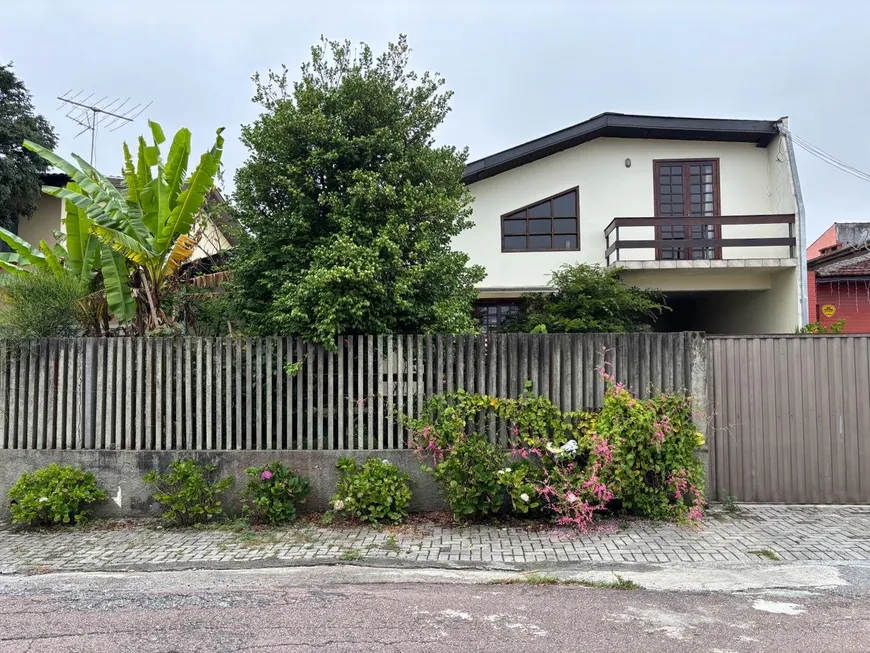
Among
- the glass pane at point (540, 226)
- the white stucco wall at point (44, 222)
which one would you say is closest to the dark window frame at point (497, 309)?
the glass pane at point (540, 226)

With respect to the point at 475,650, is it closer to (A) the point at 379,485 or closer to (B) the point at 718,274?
(A) the point at 379,485

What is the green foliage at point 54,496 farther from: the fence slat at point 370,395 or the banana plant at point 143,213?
the fence slat at point 370,395

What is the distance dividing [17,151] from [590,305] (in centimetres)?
1234

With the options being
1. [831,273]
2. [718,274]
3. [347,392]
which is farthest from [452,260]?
[831,273]

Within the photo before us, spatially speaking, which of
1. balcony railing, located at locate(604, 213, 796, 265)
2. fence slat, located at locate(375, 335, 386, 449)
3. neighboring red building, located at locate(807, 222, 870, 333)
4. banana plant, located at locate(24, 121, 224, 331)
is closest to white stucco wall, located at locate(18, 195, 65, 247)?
banana plant, located at locate(24, 121, 224, 331)

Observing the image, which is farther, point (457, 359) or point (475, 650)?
point (457, 359)

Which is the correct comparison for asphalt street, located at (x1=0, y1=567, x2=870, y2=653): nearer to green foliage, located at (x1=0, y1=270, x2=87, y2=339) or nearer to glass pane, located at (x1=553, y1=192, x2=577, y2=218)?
green foliage, located at (x1=0, y1=270, x2=87, y2=339)

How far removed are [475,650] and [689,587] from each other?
2.04 m

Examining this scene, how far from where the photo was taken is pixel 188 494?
6.05 meters

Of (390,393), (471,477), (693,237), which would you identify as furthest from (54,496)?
(693,237)

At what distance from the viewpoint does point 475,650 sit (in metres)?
A: 3.54

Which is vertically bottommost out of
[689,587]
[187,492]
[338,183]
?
[689,587]

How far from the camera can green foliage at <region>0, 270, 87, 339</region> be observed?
22.1 feet

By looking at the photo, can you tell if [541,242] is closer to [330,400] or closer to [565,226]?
[565,226]
